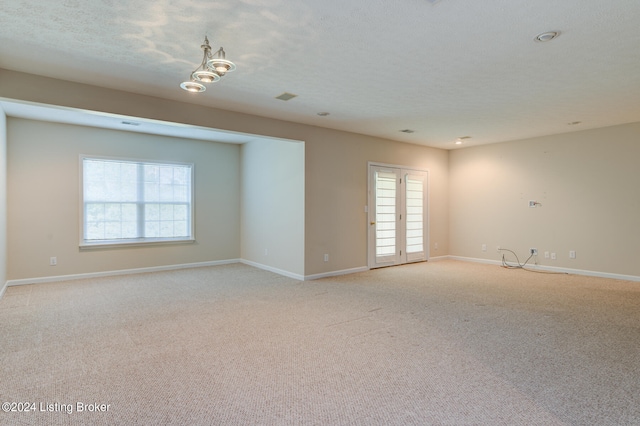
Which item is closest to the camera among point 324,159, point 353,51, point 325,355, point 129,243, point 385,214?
point 325,355

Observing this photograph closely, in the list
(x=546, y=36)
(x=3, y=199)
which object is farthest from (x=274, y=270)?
(x=546, y=36)

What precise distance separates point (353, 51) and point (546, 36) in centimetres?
152

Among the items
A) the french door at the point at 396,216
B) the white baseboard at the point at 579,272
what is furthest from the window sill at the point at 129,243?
the white baseboard at the point at 579,272

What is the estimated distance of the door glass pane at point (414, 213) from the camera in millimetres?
7075

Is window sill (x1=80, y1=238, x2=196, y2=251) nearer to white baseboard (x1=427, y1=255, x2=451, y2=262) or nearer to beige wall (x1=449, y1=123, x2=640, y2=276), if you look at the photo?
white baseboard (x1=427, y1=255, x2=451, y2=262)

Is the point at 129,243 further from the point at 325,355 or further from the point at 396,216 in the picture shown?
the point at 396,216

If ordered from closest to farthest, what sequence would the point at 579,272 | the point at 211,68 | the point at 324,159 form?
1. the point at 211,68
2. the point at 324,159
3. the point at 579,272

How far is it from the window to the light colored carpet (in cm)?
146

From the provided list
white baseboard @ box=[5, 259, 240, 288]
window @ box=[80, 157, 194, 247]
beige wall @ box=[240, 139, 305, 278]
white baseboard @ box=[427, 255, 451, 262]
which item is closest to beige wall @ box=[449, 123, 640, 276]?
white baseboard @ box=[427, 255, 451, 262]

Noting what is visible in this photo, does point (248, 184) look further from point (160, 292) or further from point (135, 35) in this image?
point (135, 35)

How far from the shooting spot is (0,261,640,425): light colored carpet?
A: 6.70 feet

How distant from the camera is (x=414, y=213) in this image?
7195mm

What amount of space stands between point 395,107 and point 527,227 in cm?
397

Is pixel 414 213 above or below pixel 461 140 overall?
below
